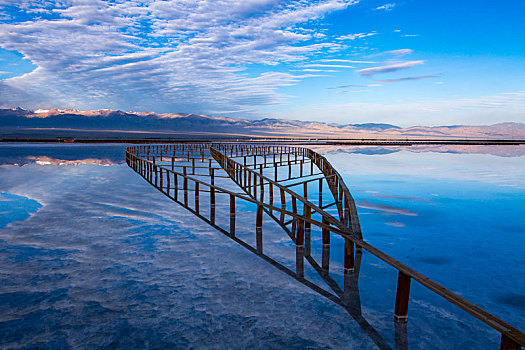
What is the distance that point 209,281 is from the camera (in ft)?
26.5

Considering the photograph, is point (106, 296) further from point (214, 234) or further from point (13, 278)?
point (214, 234)

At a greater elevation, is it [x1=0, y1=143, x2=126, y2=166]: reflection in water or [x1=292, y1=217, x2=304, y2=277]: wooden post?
[x1=292, y1=217, x2=304, y2=277]: wooden post

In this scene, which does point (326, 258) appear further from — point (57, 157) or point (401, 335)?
point (57, 157)

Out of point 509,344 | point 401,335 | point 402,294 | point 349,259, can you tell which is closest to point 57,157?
point 349,259

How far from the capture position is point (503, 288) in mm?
8820

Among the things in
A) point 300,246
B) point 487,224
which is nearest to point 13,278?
point 300,246

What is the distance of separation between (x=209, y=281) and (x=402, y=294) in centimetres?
434

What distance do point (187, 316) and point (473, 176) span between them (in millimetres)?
34814

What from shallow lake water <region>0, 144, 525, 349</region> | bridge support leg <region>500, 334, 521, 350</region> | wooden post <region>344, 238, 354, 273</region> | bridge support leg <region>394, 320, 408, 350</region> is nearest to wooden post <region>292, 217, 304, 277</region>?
shallow lake water <region>0, 144, 525, 349</region>

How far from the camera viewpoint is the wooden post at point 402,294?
5.42m

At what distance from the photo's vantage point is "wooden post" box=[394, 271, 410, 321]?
213 inches

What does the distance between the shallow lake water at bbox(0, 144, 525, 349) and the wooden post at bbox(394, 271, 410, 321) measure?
0.66 metres

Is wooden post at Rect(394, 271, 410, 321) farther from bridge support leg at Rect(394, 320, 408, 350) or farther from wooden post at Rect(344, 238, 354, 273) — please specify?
wooden post at Rect(344, 238, 354, 273)

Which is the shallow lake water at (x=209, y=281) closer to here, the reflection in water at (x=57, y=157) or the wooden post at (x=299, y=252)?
the wooden post at (x=299, y=252)
